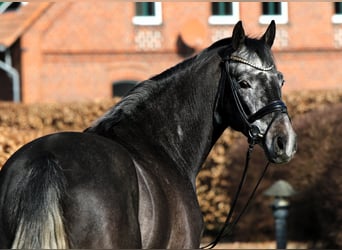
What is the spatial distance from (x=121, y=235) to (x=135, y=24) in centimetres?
2482

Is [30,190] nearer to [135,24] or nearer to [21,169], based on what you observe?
[21,169]

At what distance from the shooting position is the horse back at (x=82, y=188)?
4.97 metres

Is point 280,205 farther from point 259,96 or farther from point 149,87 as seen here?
point 259,96

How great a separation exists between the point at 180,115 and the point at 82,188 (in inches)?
61.5

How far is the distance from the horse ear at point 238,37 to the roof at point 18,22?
72.4 feet

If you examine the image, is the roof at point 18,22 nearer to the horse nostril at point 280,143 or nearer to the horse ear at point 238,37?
the horse ear at point 238,37

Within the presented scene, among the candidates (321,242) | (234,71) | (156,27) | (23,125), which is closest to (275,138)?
(234,71)

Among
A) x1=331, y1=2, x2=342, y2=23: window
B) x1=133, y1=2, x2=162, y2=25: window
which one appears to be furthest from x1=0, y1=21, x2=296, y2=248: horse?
x1=331, y1=2, x2=342, y2=23: window

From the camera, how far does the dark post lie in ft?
44.4

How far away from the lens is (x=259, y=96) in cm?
608

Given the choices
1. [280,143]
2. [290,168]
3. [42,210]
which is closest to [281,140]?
[280,143]

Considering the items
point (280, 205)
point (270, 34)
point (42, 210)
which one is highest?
point (270, 34)

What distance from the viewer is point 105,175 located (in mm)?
5125

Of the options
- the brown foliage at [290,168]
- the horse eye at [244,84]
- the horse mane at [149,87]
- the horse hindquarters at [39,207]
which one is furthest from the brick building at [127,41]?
the horse hindquarters at [39,207]
